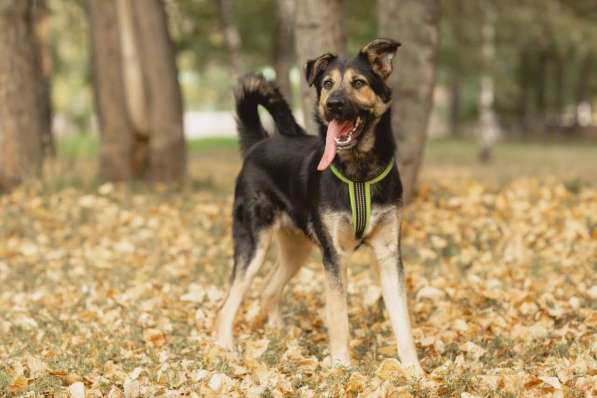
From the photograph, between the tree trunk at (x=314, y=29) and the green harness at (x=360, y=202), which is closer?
the green harness at (x=360, y=202)

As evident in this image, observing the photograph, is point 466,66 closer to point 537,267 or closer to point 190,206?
point 190,206

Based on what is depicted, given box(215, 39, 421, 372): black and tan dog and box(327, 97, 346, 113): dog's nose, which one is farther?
box(215, 39, 421, 372): black and tan dog

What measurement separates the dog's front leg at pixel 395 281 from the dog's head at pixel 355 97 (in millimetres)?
535

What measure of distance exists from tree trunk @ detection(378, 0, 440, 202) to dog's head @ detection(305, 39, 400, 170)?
4.66m

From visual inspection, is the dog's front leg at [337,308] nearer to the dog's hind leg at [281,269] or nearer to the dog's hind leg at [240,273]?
the dog's hind leg at [240,273]

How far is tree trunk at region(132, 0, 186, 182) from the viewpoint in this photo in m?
12.0

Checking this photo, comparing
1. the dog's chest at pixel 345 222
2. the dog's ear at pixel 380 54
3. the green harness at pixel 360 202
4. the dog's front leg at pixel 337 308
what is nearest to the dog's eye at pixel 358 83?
the dog's ear at pixel 380 54

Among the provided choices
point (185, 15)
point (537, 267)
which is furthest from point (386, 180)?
point (185, 15)

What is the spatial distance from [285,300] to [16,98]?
6.45 m

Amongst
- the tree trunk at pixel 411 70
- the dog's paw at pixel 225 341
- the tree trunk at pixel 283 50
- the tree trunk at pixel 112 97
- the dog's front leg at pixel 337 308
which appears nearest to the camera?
the dog's front leg at pixel 337 308

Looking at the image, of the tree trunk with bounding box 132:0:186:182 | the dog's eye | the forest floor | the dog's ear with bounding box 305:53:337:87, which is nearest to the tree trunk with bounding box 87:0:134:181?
the tree trunk with bounding box 132:0:186:182

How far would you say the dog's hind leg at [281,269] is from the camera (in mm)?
5852

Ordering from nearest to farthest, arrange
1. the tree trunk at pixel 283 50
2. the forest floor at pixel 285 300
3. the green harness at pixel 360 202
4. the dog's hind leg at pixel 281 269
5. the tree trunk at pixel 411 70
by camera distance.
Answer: the forest floor at pixel 285 300, the green harness at pixel 360 202, the dog's hind leg at pixel 281 269, the tree trunk at pixel 411 70, the tree trunk at pixel 283 50

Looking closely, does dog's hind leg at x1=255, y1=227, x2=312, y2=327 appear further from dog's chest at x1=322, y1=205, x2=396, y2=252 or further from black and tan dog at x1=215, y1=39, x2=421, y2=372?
dog's chest at x1=322, y1=205, x2=396, y2=252
